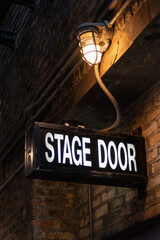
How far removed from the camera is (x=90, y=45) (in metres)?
3.90

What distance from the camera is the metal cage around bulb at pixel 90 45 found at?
3887 mm

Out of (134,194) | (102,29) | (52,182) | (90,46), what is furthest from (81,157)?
(52,182)

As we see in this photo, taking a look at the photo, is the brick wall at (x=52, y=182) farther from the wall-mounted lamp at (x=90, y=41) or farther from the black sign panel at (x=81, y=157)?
the wall-mounted lamp at (x=90, y=41)

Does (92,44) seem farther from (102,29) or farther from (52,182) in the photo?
(52,182)

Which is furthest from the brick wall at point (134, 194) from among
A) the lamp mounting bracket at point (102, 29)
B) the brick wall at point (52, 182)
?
the lamp mounting bracket at point (102, 29)

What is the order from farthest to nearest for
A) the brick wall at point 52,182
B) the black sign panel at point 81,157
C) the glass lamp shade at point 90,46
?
the brick wall at point 52,182
the glass lamp shade at point 90,46
the black sign panel at point 81,157

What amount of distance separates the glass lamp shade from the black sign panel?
64cm

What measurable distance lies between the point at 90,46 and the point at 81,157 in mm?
976

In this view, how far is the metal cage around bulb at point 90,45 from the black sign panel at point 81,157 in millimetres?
636

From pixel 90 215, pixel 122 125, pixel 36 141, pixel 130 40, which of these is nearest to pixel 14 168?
pixel 90 215

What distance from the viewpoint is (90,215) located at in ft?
16.9

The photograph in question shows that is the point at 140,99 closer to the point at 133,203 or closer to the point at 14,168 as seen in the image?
the point at 133,203

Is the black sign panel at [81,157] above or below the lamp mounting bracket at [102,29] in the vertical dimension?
below

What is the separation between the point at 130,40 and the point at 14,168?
3.68 metres
